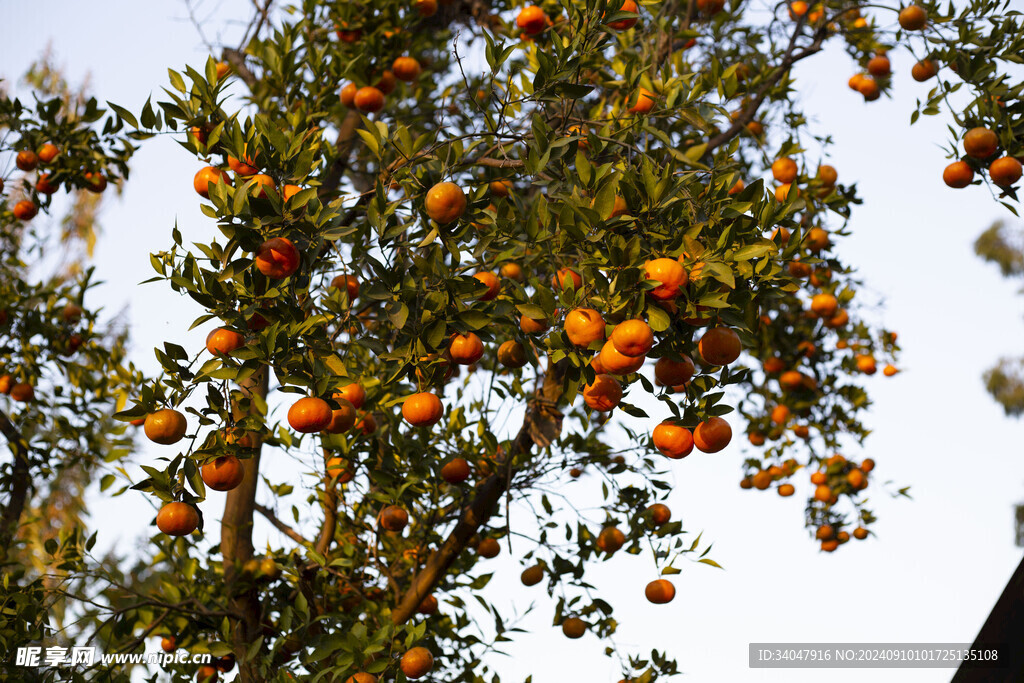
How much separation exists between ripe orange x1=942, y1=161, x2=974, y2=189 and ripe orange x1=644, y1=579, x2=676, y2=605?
2179 mm

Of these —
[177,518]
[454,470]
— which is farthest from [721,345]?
[177,518]

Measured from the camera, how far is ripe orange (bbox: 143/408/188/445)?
2.27 meters

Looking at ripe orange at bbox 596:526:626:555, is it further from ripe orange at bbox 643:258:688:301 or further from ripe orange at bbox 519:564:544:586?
ripe orange at bbox 643:258:688:301

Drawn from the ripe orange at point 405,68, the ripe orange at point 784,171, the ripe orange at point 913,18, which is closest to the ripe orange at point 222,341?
the ripe orange at point 405,68

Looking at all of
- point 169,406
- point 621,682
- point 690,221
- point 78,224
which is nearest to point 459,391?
point 621,682

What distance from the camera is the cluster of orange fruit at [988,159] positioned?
301cm

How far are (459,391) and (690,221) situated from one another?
2099mm

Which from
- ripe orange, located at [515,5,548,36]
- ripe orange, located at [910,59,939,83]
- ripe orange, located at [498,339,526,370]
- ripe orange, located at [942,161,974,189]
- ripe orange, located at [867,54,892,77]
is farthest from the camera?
ripe orange, located at [867,54,892,77]

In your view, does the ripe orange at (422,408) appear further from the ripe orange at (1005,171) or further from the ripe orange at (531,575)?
the ripe orange at (1005,171)

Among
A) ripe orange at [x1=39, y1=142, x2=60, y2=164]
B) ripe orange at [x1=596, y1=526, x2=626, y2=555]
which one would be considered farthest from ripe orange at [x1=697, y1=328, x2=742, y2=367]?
ripe orange at [x1=39, y1=142, x2=60, y2=164]

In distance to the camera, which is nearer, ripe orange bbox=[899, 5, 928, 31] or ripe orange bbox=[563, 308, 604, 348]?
ripe orange bbox=[563, 308, 604, 348]

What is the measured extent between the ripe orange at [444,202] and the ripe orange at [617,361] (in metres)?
0.68

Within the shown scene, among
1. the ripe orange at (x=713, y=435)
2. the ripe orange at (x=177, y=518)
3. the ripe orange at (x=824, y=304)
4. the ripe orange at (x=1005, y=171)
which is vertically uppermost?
the ripe orange at (x=824, y=304)

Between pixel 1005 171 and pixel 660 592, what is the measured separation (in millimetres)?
Result: 2315
